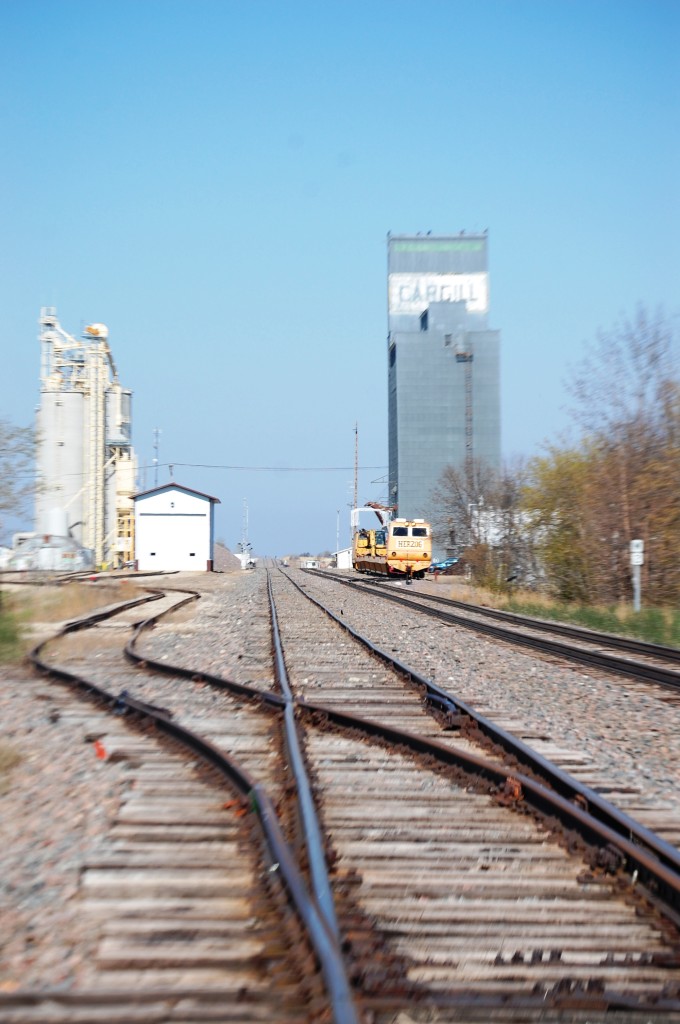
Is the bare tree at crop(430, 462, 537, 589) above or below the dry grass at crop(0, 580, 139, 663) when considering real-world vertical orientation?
above

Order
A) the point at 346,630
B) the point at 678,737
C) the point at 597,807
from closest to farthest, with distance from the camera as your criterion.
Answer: the point at 597,807, the point at 678,737, the point at 346,630

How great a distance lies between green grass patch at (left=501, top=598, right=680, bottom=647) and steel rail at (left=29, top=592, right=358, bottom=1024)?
35.7 ft

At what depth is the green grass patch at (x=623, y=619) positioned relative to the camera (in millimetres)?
18292

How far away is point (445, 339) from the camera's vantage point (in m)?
151

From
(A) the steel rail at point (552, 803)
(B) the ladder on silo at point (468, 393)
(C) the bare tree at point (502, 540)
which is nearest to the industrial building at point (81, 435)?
(C) the bare tree at point (502, 540)

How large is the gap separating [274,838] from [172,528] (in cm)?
5971

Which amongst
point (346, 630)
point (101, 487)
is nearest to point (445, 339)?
point (101, 487)

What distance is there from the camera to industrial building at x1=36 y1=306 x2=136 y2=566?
67188 millimetres

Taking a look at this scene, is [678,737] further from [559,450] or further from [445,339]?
[445,339]

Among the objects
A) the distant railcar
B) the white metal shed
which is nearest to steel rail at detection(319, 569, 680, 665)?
the distant railcar

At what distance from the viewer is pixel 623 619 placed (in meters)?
20.8

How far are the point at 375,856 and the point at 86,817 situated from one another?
5.91 ft

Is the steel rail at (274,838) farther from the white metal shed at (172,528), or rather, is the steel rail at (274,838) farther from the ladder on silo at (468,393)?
the ladder on silo at (468,393)

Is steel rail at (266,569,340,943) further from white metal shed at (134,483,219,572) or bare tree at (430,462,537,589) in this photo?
white metal shed at (134,483,219,572)
